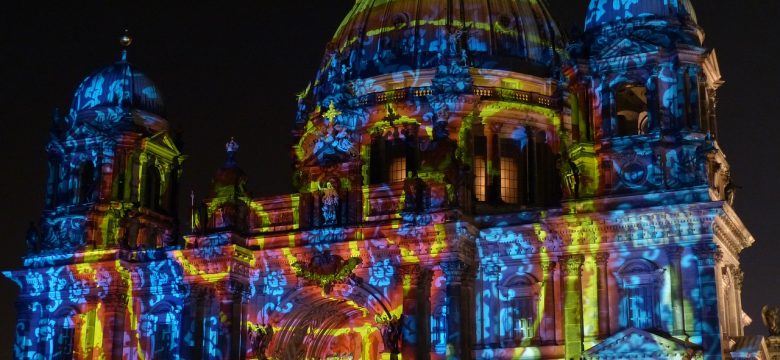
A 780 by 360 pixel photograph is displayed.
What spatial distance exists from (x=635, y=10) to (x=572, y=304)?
1145 centimetres

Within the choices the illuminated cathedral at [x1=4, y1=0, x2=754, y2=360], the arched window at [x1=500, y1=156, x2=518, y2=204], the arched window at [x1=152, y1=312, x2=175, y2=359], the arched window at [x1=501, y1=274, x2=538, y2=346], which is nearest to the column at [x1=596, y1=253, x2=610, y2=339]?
the illuminated cathedral at [x1=4, y1=0, x2=754, y2=360]

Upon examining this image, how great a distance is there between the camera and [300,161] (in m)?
57.5

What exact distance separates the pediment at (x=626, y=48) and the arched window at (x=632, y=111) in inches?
76.1

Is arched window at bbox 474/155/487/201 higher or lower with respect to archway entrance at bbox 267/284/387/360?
higher

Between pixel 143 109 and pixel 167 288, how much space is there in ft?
29.8

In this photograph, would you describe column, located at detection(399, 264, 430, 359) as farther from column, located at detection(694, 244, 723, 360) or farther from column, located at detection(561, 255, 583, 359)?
column, located at detection(694, 244, 723, 360)

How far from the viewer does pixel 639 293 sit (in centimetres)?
4156

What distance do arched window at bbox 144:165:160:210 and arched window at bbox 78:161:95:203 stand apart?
7.96 feet

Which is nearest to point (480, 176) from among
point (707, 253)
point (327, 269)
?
point (327, 269)

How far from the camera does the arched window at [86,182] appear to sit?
5225cm

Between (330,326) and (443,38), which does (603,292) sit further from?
(443,38)

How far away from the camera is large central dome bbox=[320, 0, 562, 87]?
5584 centimetres

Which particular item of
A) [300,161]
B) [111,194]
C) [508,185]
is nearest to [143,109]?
[111,194]

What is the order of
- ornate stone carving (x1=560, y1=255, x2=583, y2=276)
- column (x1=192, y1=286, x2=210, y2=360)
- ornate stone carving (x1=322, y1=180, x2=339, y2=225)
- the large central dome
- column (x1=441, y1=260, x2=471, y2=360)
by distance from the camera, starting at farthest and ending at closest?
the large central dome → ornate stone carving (x1=322, y1=180, x2=339, y2=225) → column (x1=192, y1=286, x2=210, y2=360) → column (x1=441, y1=260, x2=471, y2=360) → ornate stone carving (x1=560, y1=255, x2=583, y2=276)
